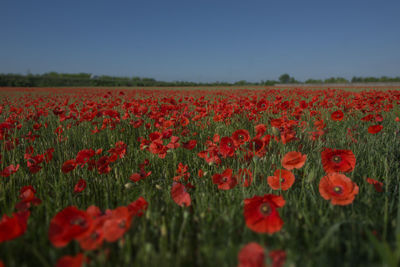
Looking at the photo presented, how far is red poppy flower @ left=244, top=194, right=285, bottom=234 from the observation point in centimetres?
78

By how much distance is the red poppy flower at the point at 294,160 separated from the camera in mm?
1115

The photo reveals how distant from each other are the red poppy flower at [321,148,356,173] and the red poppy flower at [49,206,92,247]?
1088mm

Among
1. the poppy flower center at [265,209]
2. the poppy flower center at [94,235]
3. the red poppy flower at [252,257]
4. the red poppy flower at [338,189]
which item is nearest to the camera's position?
the red poppy flower at [252,257]

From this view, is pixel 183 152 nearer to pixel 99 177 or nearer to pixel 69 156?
pixel 99 177

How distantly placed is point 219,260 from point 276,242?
0.25 meters

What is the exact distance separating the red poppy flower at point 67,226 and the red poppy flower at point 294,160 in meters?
0.89

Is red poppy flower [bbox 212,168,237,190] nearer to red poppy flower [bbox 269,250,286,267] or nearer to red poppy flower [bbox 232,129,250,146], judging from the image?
red poppy flower [bbox 232,129,250,146]

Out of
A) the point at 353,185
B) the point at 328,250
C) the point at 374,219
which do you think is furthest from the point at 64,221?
the point at 374,219

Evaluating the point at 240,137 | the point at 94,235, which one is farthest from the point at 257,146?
the point at 94,235

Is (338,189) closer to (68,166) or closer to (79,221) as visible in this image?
(79,221)

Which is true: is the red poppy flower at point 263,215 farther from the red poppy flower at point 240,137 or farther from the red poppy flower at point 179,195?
the red poppy flower at point 240,137

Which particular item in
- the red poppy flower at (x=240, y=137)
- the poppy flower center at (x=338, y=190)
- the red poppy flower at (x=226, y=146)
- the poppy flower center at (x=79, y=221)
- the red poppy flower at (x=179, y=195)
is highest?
the red poppy flower at (x=240, y=137)

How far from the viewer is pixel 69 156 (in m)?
2.16

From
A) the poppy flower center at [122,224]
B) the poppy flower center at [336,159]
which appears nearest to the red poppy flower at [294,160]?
the poppy flower center at [336,159]
